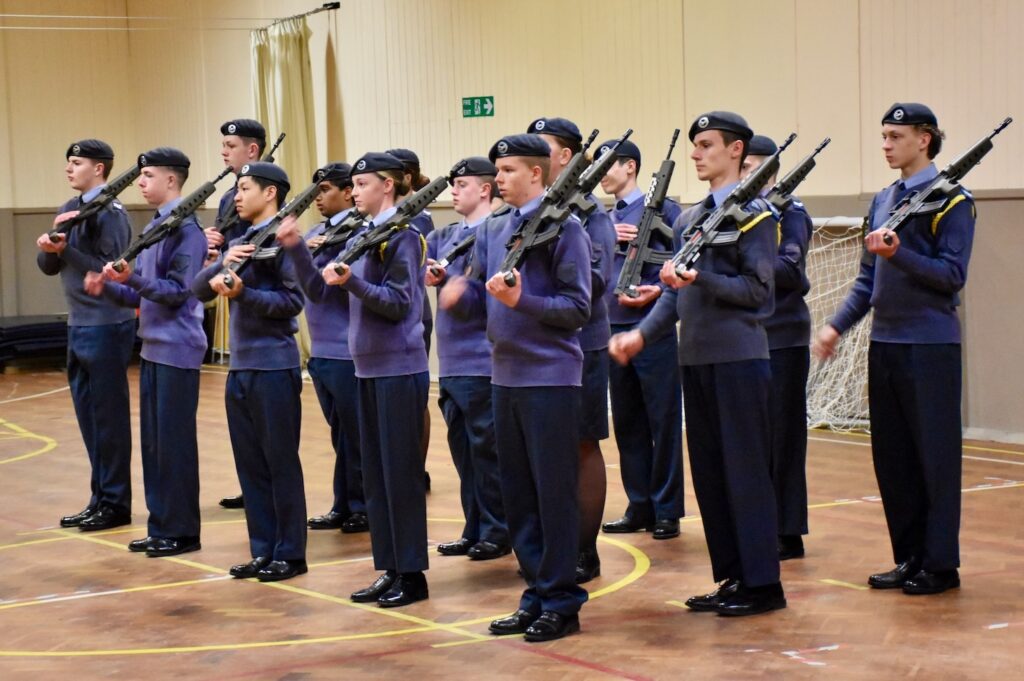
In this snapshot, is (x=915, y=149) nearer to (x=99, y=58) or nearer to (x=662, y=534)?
(x=662, y=534)

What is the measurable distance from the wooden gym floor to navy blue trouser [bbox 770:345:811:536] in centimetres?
21

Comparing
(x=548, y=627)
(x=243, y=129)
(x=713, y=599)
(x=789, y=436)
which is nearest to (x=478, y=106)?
(x=243, y=129)

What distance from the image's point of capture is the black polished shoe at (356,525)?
7043 millimetres

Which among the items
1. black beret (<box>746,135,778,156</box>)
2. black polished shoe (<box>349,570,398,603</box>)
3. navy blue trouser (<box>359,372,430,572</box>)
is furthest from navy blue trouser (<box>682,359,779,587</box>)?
black beret (<box>746,135,778,156</box>)

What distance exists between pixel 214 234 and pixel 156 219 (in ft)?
1.00

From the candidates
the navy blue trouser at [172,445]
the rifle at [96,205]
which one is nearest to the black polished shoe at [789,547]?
the navy blue trouser at [172,445]

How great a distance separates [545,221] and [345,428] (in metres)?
2.63

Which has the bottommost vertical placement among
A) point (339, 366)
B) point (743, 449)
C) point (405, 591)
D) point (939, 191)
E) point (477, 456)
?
point (405, 591)

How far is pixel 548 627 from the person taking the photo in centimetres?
487

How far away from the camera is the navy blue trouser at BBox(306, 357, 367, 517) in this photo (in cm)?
709

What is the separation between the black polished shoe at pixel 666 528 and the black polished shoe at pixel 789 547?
0.62 m

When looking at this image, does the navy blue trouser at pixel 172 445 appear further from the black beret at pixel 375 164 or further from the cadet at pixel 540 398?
the cadet at pixel 540 398

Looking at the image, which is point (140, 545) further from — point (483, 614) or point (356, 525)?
point (483, 614)

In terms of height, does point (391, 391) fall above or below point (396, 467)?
above
